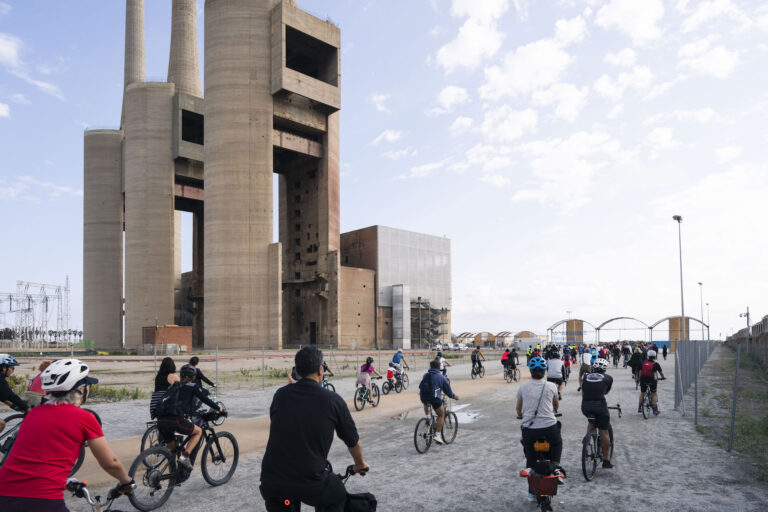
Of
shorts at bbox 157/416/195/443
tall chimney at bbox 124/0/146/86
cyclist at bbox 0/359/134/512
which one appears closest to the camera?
cyclist at bbox 0/359/134/512

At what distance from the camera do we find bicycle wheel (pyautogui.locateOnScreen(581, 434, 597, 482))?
27.6 ft

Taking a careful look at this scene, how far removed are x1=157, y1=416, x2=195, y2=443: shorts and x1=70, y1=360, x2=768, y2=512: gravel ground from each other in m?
0.90

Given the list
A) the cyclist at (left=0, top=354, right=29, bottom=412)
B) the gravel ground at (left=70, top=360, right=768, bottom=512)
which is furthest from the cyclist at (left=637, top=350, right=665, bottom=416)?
the cyclist at (left=0, top=354, right=29, bottom=412)

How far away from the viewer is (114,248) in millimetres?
75562

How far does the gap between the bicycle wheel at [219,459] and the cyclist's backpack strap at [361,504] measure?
16.4 ft

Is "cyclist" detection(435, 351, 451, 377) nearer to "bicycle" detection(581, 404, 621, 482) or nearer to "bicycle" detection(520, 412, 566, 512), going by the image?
"bicycle" detection(581, 404, 621, 482)

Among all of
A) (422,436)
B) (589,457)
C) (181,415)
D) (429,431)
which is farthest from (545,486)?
(181,415)

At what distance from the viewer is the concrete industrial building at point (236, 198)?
57.4 metres

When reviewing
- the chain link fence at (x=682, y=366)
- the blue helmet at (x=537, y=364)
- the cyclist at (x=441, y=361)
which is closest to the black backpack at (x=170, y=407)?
the blue helmet at (x=537, y=364)

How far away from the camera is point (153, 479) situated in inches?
282

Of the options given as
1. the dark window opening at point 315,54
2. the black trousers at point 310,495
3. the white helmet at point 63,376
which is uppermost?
the dark window opening at point 315,54

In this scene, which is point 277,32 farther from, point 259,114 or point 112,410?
point 112,410

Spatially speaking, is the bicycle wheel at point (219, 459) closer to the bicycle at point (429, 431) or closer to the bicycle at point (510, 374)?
the bicycle at point (429, 431)

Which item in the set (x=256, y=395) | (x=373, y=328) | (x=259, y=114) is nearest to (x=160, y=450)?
(x=256, y=395)
